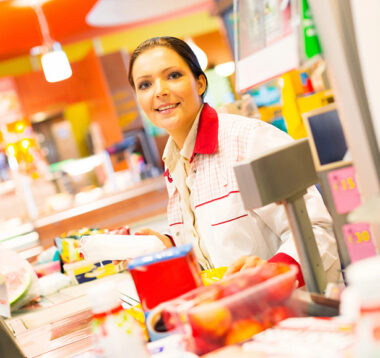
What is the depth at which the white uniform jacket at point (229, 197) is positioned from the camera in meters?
1.59

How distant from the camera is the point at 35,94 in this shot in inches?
311

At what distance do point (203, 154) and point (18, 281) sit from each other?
0.94 meters

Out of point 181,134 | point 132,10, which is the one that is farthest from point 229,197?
point 132,10

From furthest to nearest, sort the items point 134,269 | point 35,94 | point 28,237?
point 35,94 < point 28,237 < point 134,269

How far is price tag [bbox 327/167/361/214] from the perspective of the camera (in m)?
0.84

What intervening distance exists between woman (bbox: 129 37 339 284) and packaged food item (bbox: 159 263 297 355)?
65cm

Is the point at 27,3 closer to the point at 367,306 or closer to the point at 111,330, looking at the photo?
the point at 111,330

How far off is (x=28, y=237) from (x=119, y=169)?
2738mm

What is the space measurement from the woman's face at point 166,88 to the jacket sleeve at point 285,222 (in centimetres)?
28

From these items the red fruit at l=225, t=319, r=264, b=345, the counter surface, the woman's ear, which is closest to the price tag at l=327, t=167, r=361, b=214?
the red fruit at l=225, t=319, r=264, b=345

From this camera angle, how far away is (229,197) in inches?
63.7

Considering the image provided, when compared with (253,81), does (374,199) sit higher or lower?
lower

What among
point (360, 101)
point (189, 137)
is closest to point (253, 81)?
point (360, 101)

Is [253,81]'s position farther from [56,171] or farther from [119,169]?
[56,171]
